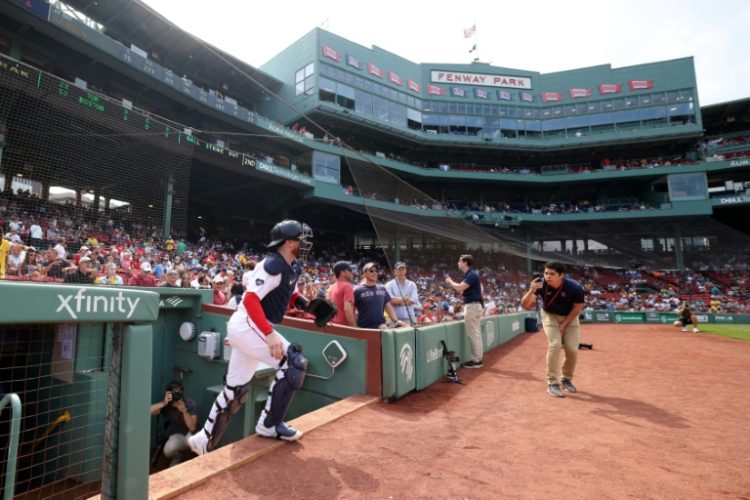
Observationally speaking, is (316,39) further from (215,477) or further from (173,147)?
(215,477)

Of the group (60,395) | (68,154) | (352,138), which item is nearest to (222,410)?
(60,395)

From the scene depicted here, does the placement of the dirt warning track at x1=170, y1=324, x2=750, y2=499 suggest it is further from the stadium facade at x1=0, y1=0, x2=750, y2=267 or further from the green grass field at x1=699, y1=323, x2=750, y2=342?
the stadium facade at x1=0, y1=0, x2=750, y2=267

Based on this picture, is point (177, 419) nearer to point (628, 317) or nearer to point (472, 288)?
point (472, 288)

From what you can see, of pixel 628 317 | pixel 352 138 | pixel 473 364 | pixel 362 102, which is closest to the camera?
pixel 473 364

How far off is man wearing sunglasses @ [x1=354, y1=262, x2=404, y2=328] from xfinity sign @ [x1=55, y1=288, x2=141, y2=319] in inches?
145

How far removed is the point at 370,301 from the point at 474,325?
2342mm

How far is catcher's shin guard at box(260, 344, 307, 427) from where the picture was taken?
305 centimetres

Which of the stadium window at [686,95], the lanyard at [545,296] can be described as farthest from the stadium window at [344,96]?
the stadium window at [686,95]

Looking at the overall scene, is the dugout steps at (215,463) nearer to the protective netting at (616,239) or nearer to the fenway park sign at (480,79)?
the protective netting at (616,239)

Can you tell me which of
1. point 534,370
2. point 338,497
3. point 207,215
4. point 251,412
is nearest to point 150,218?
point 207,215

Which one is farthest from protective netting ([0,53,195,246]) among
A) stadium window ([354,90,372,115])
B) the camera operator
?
stadium window ([354,90,372,115])

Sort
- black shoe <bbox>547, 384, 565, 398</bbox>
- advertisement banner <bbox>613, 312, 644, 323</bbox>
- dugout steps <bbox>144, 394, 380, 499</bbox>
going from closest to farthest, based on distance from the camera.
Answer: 1. dugout steps <bbox>144, 394, 380, 499</bbox>
2. black shoe <bbox>547, 384, 565, 398</bbox>
3. advertisement banner <bbox>613, 312, 644, 323</bbox>

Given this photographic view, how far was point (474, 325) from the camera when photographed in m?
6.70

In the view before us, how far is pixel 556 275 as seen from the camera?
506cm
